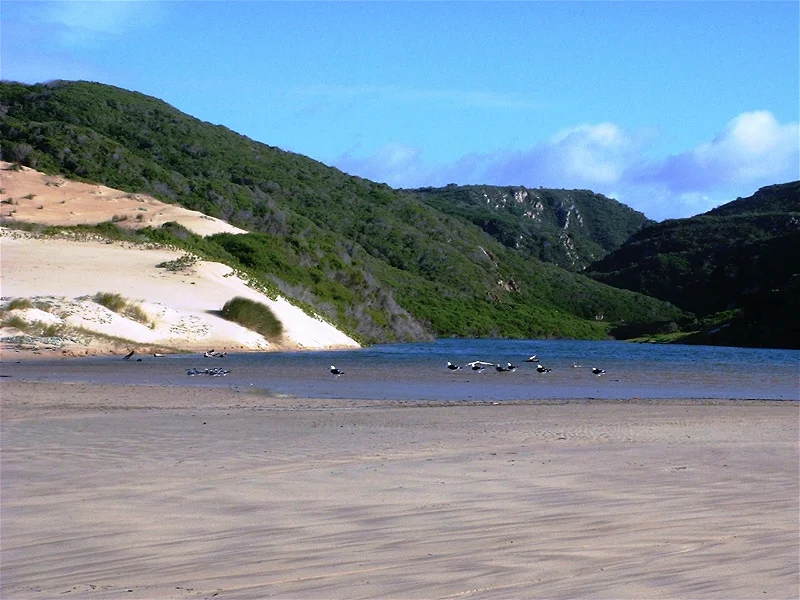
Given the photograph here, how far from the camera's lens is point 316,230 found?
7750 centimetres

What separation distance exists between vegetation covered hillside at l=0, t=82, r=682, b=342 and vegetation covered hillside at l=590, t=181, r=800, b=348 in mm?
7379

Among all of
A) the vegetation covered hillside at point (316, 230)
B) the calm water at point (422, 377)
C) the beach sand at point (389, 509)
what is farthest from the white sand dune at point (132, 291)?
the beach sand at point (389, 509)

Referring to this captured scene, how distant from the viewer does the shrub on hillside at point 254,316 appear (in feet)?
130

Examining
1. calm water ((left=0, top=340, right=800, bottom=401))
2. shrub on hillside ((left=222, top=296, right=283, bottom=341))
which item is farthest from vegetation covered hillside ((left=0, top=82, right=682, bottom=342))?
calm water ((left=0, top=340, right=800, bottom=401))

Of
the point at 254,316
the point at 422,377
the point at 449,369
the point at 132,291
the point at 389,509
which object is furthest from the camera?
the point at 254,316

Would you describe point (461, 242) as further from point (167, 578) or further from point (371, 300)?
point (167, 578)

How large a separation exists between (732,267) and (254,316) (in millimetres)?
78307

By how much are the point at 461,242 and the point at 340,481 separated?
105m

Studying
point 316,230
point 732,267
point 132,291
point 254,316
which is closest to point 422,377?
point 254,316

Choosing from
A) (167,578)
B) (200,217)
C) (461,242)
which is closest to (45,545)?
(167,578)

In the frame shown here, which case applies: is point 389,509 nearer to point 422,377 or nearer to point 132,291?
point 422,377

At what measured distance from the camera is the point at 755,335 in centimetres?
6312

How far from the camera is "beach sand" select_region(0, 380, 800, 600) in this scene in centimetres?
595

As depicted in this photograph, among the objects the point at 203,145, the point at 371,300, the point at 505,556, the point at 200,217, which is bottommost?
the point at 505,556
